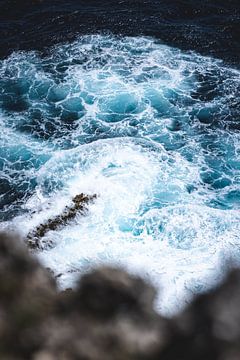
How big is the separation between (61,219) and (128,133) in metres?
5.78

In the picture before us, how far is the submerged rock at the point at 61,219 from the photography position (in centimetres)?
1357

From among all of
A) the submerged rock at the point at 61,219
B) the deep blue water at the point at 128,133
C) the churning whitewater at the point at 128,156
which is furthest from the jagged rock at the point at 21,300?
the submerged rock at the point at 61,219

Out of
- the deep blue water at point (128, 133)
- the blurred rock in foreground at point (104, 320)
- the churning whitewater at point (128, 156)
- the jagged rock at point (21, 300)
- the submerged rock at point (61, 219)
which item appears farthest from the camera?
the submerged rock at point (61, 219)

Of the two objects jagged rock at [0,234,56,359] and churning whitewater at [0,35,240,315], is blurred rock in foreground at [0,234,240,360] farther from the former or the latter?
churning whitewater at [0,35,240,315]

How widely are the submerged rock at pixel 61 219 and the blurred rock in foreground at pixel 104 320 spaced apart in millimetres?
11372

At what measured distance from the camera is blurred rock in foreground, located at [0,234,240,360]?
5.69ft

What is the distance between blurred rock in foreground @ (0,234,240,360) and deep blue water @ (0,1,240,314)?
269 inches

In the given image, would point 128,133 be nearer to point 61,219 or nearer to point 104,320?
point 61,219

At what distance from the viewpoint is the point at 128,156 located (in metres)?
16.6

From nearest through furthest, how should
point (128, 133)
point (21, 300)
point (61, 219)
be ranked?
point (21, 300)
point (61, 219)
point (128, 133)

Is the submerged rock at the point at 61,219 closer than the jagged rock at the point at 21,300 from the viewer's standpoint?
No

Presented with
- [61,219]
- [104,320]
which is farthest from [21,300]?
[61,219]

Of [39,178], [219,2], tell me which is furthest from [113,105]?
[219,2]

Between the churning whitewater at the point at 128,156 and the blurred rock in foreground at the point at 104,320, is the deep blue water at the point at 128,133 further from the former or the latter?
the blurred rock in foreground at the point at 104,320
